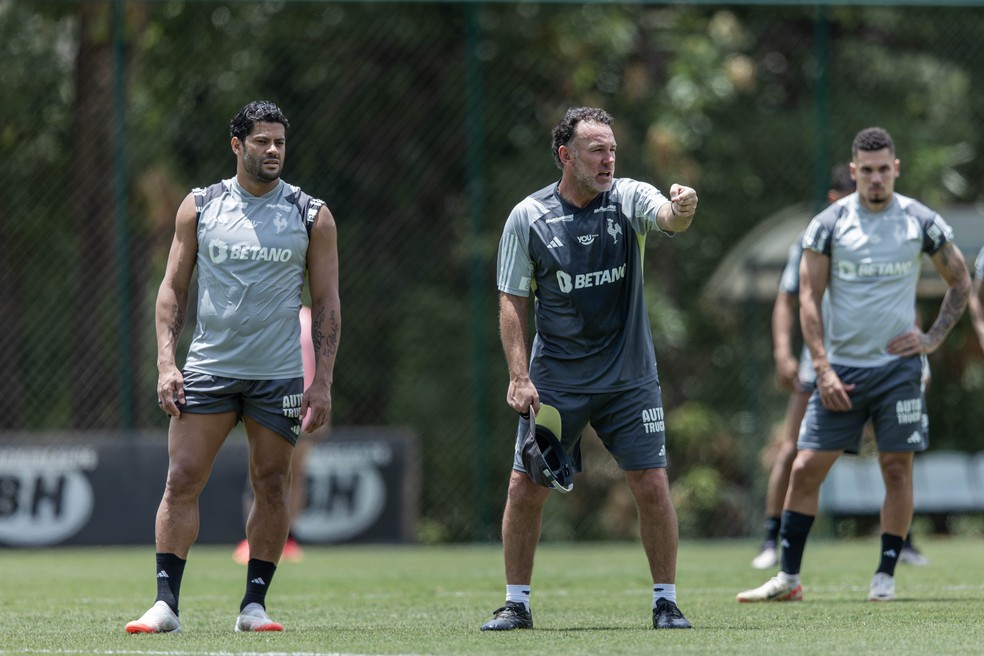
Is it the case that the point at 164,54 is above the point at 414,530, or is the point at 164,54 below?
above

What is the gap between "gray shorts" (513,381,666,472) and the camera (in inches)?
274

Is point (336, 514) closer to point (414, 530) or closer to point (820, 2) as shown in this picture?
point (414, 530)

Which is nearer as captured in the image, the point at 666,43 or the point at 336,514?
the point at 336,514

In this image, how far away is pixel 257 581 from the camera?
7141mm

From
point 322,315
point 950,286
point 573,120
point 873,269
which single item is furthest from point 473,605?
point 950,286

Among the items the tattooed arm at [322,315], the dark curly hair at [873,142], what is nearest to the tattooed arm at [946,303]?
the dark curly hair at [873,142]

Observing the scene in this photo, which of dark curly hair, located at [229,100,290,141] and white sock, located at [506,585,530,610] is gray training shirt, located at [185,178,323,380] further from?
white sock, located at [506,585,530,610]

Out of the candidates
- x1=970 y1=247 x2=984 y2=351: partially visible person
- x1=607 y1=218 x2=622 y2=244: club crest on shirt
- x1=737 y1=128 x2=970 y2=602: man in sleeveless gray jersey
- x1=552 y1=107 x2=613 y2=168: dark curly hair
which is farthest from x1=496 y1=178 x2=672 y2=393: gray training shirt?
x1=970 y1=247 x2=984 y2=351: partially visible person

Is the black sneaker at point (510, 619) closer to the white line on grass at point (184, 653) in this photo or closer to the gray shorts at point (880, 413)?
the white line on grass at point (184, 653)

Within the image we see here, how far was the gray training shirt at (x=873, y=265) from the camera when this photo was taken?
8.39 metres

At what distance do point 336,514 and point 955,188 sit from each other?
29.1ft

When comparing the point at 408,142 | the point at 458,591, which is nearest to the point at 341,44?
the point at 408,142

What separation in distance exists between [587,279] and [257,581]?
1874 millimetres

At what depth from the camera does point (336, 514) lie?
14.2 meters
